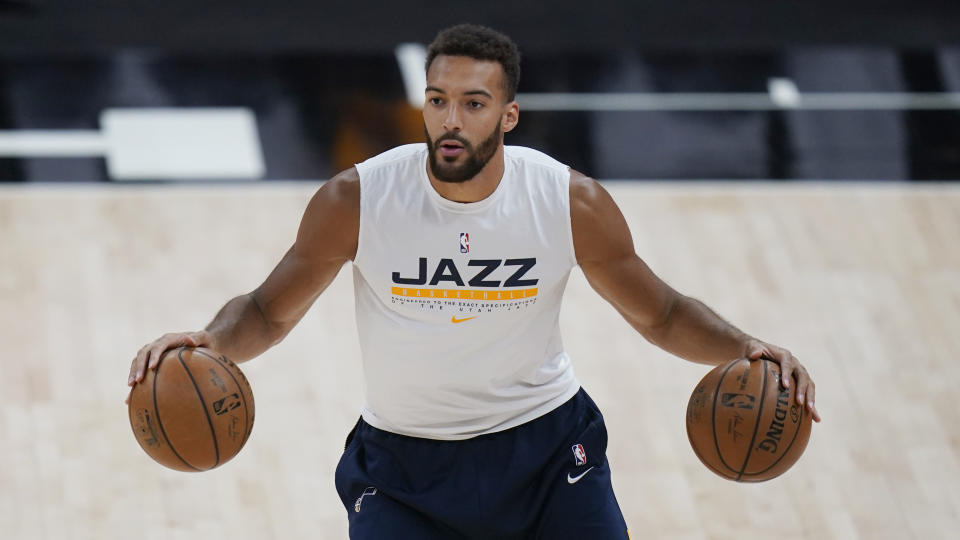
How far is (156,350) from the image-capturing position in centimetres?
381

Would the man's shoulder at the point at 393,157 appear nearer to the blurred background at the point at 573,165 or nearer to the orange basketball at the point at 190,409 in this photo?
the orange basketball at the point at 190,409

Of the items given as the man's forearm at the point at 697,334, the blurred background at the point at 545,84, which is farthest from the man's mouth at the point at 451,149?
the blurred background at the point at 545,84

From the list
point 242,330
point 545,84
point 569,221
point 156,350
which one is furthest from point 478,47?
point 545,84

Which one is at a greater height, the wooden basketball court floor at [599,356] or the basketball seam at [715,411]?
the basketball seam at [715,411]

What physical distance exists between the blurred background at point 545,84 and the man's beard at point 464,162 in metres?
4.17

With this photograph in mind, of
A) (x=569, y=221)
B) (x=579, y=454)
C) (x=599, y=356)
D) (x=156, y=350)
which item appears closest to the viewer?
(x=156, y=350)

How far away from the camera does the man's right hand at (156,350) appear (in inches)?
150

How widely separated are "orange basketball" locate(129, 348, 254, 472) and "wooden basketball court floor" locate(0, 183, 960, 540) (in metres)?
1.66

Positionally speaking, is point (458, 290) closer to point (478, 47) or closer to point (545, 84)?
point (478, 47)

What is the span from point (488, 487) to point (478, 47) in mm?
1253

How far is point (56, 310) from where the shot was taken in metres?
6.79

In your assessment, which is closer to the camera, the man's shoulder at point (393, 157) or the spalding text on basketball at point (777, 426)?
the spalding text on basketball at point (777, 426)

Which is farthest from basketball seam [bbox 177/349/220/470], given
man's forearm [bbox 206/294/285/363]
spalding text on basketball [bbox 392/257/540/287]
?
spalding text on basketball [bbox 392/257/540/287]

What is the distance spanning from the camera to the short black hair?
389cm
